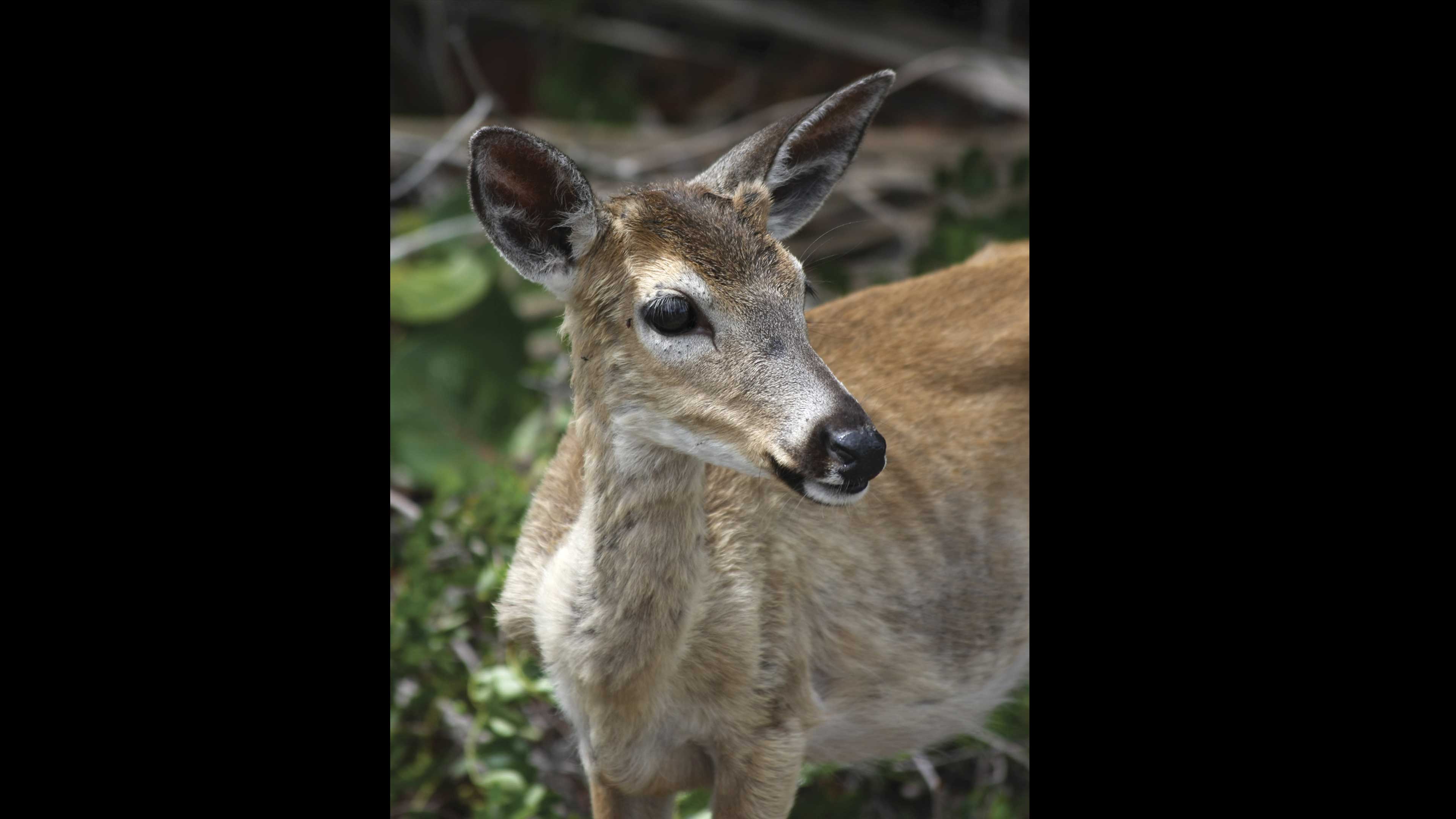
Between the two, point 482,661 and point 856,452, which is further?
point 482,661

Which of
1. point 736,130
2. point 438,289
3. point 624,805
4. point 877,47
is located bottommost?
point 624,805

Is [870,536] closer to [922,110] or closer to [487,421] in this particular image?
[487,421]

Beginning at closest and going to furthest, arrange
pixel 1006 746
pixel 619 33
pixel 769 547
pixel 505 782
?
pixel 769 547, pixel 505 782, pixel 1006 746, pixel 619 33

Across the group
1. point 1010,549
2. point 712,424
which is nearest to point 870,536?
point 1010,549

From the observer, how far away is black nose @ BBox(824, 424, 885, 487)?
2.37 m

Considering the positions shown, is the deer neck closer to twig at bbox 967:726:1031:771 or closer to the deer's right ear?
the deer's right ear

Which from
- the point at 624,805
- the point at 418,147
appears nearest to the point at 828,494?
the point at 624,805

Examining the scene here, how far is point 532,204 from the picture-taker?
272cm

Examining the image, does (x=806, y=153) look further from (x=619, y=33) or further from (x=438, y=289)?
(x=619, y=33)

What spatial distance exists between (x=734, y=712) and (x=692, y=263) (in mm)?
1081

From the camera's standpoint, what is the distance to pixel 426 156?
658 cm

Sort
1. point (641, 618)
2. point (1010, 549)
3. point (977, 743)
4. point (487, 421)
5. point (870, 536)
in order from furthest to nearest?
1. point (487, 421)
2. point (977, 743)
3. point (1010, 549)
4. point (870, 536)
5. point (641, 618)

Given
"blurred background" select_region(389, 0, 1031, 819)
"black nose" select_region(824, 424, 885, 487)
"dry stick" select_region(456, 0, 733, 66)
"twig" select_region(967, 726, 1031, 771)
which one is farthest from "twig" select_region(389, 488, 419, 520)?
"dry stick" select_region(456, 0, 733, 66)

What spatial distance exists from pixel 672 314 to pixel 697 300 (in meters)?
0.06
